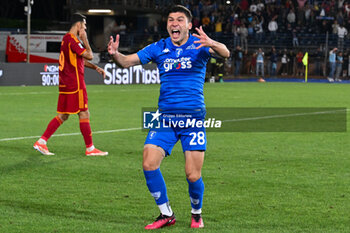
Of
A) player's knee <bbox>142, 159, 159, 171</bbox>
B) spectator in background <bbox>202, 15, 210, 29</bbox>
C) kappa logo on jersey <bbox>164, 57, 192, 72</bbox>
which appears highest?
spectator in background <bbox>202, 15, 210, 29</bbox>

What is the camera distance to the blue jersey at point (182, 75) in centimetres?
638

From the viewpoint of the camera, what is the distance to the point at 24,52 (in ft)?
146

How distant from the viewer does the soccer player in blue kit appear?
20.5 ft

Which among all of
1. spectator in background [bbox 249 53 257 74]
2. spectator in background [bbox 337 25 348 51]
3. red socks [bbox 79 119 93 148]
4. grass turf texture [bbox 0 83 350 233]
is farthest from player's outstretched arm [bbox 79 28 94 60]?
spectator in background [bbox 249 53 257 74]

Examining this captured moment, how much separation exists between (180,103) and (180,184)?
2.37 m

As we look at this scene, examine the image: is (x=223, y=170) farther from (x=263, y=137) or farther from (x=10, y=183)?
(x=263, y=137)

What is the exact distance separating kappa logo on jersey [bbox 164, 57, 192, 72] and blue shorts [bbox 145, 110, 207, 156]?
483 millimetres

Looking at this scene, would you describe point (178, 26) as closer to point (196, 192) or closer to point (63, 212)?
point (196, 192)

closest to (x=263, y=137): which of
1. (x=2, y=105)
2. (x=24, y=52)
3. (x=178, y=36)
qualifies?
(x=178, y=36)

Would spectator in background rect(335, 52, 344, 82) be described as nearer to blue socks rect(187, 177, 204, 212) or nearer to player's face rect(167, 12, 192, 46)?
player's face rect(167, 12, 192, 46)

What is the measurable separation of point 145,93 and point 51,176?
18.7m

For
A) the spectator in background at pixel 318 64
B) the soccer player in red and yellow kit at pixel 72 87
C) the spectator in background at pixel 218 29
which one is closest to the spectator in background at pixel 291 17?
the spectator in background at pixel 318 64

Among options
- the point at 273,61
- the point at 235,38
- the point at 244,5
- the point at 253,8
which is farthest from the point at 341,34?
the point at 244,5

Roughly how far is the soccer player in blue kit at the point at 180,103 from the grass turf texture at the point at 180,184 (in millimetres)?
317
